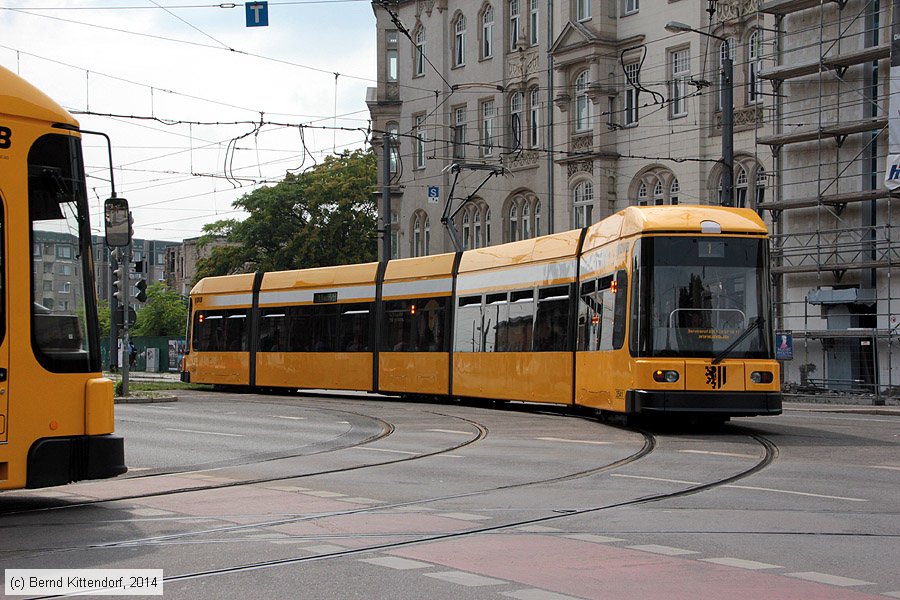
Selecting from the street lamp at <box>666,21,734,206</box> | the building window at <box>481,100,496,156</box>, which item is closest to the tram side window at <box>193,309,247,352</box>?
the street lamp at <box>666,21,734,206</box>

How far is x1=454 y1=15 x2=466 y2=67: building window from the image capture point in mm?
54156

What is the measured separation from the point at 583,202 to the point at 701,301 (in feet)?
90.1

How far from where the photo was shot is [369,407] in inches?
1105

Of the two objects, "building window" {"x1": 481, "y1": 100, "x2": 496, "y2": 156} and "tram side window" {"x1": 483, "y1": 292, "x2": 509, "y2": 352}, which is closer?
"tram side window" {"x1": 483, "y1": 292, "x2": 509, "y2": 352}

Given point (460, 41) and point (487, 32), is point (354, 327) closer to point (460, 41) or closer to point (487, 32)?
point (487, 32)

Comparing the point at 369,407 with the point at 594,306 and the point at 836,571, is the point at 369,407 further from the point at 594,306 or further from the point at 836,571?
the point at 836,571

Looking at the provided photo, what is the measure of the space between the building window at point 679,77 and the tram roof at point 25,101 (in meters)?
33.3

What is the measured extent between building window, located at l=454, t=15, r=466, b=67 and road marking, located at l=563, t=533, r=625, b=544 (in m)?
45.7

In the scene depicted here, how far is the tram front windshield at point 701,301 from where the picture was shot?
1911 centimetres

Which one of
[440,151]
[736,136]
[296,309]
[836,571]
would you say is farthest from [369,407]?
[440,151]

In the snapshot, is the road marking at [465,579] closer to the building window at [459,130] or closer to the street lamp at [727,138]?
the street lamp at [727,138]

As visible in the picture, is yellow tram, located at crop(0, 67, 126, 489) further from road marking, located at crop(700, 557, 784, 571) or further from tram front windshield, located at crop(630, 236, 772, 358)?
tram front windshield, located at crop(630, 236, 772, 358)

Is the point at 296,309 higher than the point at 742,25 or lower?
lower

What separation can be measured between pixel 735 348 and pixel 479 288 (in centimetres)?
915
